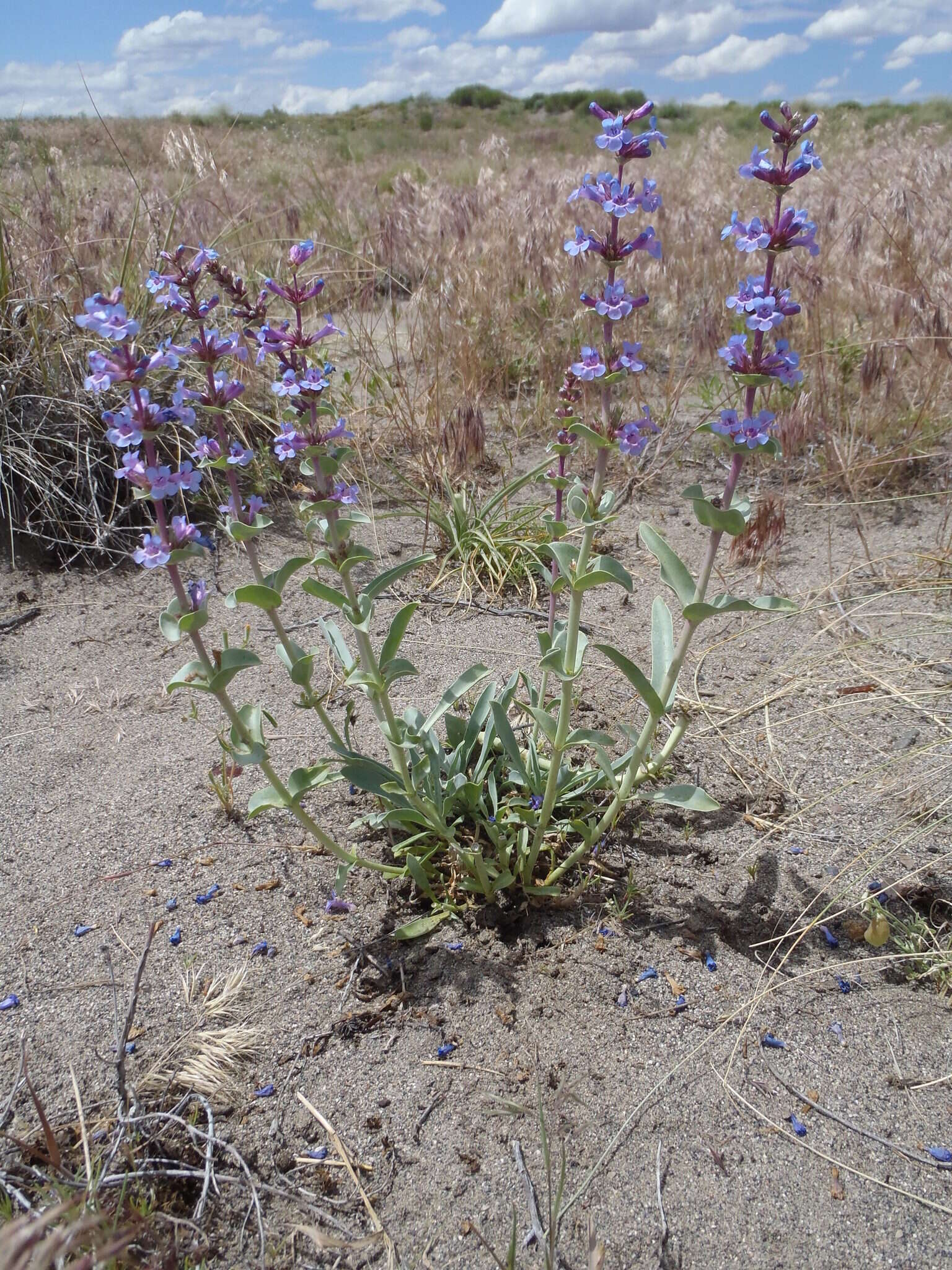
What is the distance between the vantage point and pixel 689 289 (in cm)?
560

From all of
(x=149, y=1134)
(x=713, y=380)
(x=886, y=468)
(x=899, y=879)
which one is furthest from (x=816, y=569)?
(x=149, y=1134)

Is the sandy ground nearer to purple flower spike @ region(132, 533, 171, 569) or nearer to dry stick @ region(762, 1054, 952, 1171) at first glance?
dry stick @ region(762, 1054, 952, 1171)

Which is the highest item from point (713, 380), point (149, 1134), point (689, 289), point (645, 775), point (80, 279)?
point (80, 279)

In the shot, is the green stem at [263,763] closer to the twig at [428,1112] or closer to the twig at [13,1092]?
the twig at [428,1112]

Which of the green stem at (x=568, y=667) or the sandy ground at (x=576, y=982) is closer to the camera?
the sandy ground at (x=576, y=982)

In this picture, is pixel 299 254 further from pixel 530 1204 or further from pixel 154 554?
pixel 530 1204

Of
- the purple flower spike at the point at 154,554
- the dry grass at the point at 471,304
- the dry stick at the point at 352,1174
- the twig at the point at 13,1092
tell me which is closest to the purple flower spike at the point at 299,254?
the purple flower spike at the point at 154,554

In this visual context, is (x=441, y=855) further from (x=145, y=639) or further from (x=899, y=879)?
(x=145, y=639)

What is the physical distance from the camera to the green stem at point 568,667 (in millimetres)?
1797

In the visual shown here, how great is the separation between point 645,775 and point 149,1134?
57.6 inches

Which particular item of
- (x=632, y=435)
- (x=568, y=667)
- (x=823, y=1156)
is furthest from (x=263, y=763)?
(x=823, y=1156)

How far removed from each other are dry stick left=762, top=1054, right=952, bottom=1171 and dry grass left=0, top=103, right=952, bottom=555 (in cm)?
250

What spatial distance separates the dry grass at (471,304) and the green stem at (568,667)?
210 centimetres

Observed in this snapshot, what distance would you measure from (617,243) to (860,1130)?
74.7 inches
